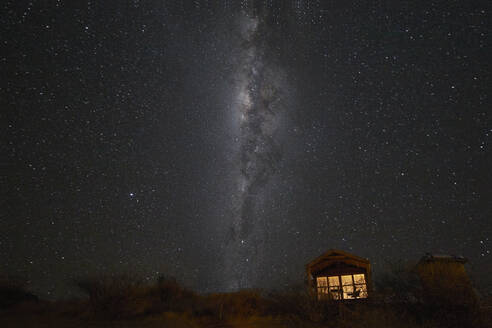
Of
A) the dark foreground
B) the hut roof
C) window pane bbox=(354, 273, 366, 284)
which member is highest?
the hut roof

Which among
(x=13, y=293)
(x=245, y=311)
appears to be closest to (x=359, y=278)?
(x=245, y=311)

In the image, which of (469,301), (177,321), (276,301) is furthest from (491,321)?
(177,321)

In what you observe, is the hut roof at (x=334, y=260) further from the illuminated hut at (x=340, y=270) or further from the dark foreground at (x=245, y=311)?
the dark foreground at (x=245, y=311)

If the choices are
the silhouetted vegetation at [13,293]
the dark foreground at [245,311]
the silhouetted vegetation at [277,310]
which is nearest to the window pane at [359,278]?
the silhouetted vegetation at [277,310]

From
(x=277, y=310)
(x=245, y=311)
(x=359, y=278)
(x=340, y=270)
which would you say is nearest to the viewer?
(x=245, y=311)

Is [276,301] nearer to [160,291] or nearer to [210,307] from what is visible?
[210,307]

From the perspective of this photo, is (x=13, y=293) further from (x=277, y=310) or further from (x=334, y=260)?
(x=334, y=260)

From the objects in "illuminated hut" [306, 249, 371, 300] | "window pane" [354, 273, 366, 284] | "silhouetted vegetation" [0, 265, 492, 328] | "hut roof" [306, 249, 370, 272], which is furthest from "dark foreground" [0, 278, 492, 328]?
"window pane" [354, 273, 366, 284]

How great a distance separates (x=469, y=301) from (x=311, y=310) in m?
5.19

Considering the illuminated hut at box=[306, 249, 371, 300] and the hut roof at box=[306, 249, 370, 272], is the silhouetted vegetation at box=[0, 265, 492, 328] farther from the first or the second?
the illuminated hut at box=[306, 249, 371, 300]

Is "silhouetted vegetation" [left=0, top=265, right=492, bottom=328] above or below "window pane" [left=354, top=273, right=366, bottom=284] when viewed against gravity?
below

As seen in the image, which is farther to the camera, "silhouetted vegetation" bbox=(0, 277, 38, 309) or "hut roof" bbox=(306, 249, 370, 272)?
"hut roof" bbox=(306, 249, 370, 272)

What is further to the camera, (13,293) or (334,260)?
(334,260)

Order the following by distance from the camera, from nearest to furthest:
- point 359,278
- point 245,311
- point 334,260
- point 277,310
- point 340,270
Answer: point 245,311 < point 277,310 < point 334,260 < point 340,270 < point 359,278
